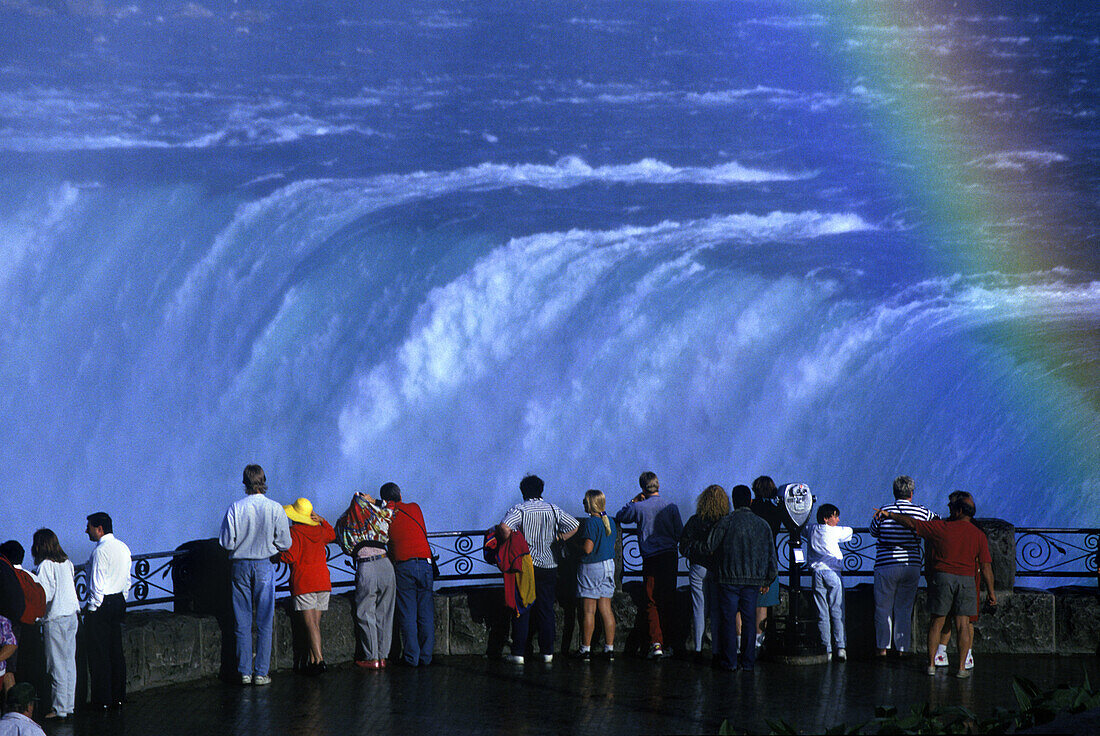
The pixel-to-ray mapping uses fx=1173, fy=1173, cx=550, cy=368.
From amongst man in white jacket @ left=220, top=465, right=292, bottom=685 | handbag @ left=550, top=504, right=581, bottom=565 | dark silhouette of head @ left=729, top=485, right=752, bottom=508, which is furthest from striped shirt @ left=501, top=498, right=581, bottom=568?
man in white jacket @ left=220, top=465, right=292, bottom=685

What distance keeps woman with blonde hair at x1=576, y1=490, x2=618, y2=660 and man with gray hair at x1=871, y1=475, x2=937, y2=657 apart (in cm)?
204

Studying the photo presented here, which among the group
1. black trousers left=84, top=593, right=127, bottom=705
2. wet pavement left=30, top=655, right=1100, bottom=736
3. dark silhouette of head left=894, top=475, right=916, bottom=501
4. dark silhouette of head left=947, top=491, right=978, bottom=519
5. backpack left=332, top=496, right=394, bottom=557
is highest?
dark silhouette of head left=894, top=475, right=916, bottom=501

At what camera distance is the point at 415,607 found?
29.8ft

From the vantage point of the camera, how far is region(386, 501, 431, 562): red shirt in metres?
8.99

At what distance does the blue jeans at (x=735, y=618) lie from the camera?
871 centimetres

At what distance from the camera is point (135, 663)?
8023mm

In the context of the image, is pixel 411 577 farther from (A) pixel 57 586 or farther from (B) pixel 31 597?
(B) pixel 31 597

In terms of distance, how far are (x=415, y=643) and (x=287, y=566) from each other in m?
1.15

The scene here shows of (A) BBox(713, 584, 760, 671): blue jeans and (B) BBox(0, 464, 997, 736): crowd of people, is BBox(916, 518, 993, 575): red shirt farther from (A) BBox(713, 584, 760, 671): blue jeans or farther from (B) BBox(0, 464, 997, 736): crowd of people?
(A) BBox(713, 584, 760, 671): blue jeans

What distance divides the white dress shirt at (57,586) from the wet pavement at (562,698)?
2.27 ft

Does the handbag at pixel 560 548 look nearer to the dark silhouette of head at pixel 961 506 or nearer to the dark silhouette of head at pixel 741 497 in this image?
the dark silhouette of head at pixel 741 497

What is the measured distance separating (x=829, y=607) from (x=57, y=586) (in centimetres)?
561

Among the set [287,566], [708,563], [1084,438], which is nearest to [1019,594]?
[708,563]

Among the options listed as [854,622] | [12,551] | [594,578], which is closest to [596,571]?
[594,578]
